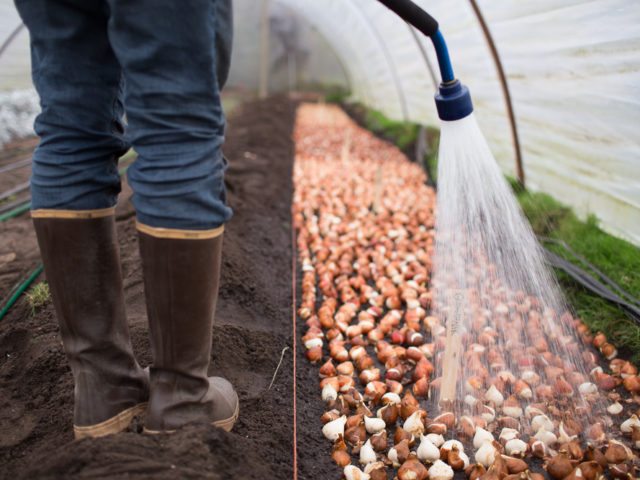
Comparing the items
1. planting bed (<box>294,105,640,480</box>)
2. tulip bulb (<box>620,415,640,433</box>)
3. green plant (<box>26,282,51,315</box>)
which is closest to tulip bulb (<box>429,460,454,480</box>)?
planting bed (<box>294,105,640,480</box>)

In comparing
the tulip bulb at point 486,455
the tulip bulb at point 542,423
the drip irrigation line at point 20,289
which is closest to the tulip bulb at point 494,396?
the tulip bulb at point 542,423

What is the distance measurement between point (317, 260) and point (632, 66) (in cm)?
→ 146

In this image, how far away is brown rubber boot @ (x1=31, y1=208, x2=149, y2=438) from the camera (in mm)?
934

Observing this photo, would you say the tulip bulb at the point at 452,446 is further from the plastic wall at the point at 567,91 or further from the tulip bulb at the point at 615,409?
the plastic wall at the point at 567,91

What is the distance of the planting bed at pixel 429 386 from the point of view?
1.17 metres

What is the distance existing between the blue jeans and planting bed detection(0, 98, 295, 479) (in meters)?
0.39

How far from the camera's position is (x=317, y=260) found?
240 cm

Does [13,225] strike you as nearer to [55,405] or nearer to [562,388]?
[55,405]

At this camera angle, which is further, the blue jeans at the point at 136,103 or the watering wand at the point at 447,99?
the watering wand at the point at 447,99

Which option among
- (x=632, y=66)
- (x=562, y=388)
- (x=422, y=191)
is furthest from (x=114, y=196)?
(x=422, y=191)

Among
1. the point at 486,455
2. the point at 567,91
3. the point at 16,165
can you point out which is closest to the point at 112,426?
the point at 486,455

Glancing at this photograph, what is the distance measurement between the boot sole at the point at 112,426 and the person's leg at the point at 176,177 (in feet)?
0.30

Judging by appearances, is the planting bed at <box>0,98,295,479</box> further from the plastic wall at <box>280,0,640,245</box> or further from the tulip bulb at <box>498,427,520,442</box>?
the plastic wall at <box>280,0,640,245</box>


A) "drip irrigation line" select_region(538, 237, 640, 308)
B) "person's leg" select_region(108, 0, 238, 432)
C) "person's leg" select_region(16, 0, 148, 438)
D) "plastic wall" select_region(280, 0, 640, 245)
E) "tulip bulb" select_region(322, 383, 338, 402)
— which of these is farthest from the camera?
"plastic wall" select_region(280, 0, 640, 245)
